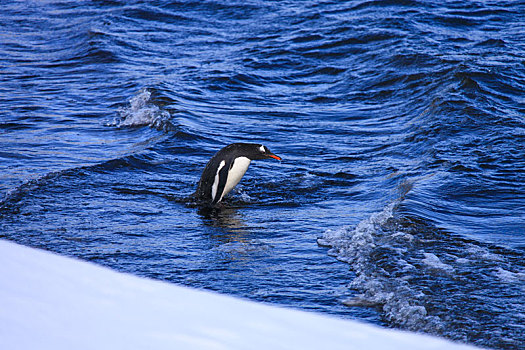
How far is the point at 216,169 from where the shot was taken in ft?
22.6

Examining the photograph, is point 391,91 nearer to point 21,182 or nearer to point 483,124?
point 483,124

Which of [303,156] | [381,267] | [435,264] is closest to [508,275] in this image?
[435,264]

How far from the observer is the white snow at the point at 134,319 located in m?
2.35

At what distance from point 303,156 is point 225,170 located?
6.58 feet

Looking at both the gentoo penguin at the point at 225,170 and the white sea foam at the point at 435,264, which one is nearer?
the white sea foam at the point at 435,264

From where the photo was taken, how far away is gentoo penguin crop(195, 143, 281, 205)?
270 inches

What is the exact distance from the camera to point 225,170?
6.83 metres

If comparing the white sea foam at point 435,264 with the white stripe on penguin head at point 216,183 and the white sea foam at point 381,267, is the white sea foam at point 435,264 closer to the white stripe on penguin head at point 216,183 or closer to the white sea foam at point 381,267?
the white sea foam at point 381,267

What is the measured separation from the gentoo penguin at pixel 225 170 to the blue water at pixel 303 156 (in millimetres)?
233

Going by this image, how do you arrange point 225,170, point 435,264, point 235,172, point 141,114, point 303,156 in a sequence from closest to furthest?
point 435,264 → point 225,170 → point 235,172 → point 303,156 → point 141,114

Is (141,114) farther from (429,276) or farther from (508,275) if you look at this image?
(508,275)

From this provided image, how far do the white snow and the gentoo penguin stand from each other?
12.7 ft

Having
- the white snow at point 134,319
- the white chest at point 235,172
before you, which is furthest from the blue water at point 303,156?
the white snow at point 134,319

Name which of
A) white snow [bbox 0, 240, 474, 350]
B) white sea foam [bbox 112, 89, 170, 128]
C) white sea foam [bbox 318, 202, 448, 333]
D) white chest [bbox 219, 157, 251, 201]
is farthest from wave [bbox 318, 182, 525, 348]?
white sea foam [bbox 112, 89, 170, 128]
